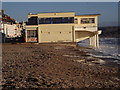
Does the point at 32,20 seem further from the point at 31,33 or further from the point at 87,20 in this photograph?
the point at 87,20

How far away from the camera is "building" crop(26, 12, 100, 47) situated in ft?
130

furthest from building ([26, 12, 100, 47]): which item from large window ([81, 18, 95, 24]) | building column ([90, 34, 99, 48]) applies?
building column ([90, 34, 99, 48])

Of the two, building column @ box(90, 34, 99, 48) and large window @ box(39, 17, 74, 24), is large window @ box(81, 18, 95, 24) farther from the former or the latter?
building column @ box(90, 34, 99, 48)

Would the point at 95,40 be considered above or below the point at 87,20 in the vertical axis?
below

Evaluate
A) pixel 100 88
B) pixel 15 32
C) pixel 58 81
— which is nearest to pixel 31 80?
pixel 58 81

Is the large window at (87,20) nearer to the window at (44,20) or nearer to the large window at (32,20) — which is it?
the window at (44,20)

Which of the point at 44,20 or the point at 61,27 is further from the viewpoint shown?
the point at 44,20

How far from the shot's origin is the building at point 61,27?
39.5 m

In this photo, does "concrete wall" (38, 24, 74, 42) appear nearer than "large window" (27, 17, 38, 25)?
Yes

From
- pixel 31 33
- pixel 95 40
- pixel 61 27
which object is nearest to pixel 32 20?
pixel 31 33

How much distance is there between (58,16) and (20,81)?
31.2 meters

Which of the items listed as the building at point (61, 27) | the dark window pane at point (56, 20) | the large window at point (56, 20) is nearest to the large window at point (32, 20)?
the building at point (61, 27)

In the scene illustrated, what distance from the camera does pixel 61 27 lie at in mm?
39594

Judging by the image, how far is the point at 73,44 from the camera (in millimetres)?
39531
